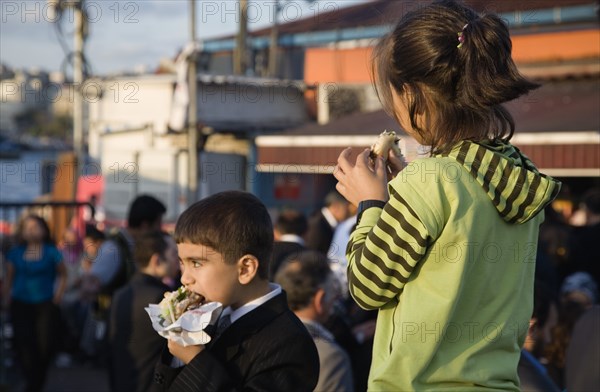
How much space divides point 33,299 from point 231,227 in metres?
5.52

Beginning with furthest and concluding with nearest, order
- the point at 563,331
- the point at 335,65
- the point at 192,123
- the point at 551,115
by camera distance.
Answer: the point at 335,65, the point at 192,123, the point at 551,115, the point at 563,331

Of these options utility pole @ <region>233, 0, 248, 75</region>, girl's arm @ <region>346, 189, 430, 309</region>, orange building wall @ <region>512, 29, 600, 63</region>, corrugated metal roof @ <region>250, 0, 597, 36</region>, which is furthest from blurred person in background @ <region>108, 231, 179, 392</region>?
utility pole @ <region>233, 0, 248, 75</region>

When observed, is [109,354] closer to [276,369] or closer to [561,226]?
[276,369]

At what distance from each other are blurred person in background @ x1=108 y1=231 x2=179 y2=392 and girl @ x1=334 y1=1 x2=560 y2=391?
2.22m

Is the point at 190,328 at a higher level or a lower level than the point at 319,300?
higher

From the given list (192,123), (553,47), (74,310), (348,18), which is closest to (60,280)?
(74,310)

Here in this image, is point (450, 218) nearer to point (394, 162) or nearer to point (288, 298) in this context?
point (394, 162)

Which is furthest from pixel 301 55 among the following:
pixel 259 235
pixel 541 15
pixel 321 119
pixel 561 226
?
pixel 259 235

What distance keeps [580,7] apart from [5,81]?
8428mm

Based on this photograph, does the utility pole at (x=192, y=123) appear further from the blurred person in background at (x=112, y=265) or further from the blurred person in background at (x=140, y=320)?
the blurred person in background at (x=140, y=320)

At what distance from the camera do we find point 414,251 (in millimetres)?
1844

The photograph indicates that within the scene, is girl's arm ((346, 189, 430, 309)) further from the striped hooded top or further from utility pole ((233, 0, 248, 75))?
utility pole ((233, 0, 248, 75))

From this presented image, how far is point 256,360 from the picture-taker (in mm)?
2443

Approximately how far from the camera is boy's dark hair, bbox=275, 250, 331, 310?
12.8ft
